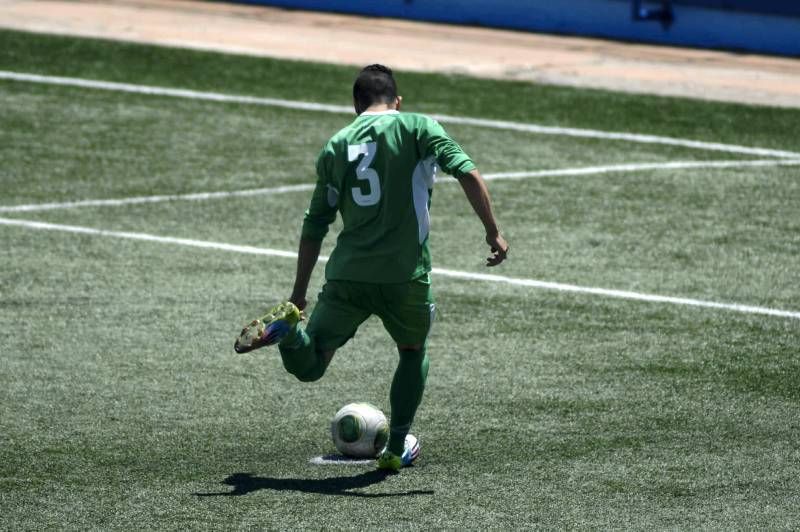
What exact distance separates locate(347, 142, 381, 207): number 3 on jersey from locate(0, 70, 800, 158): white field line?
855 centimetres

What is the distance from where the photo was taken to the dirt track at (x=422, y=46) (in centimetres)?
1912

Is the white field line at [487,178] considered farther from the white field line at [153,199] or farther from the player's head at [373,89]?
the player's head at [373,89]

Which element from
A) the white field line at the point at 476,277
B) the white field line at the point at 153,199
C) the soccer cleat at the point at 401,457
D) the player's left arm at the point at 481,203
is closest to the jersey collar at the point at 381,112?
the player's left arm at the point at 481,203

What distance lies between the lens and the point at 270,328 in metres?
7.43

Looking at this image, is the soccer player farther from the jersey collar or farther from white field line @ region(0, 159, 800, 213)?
white field line @ region(0, 159, 800, 213)

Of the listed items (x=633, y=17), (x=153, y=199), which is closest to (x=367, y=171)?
(x=153, y=199)

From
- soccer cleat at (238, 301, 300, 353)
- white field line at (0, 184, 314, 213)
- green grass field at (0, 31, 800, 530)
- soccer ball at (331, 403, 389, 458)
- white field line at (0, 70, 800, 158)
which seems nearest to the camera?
soccer cleat at (238, 301, 300, 353)

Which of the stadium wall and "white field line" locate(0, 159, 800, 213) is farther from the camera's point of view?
the stadium wall

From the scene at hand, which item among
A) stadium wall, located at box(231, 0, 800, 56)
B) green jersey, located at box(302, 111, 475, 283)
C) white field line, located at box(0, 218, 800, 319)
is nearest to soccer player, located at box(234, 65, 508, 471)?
green jersey, located at box(302, 111, 475, 283)

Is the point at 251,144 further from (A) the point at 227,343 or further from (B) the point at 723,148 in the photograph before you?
(A) the point at 227,343

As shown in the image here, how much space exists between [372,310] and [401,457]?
2.37 feet

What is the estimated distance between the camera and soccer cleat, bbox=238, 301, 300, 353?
7.43 metres

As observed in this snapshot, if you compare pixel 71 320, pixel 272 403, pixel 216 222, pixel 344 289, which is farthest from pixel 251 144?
Result: pixel 344 289

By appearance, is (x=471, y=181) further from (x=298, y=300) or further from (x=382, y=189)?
(x=298, y=300)
